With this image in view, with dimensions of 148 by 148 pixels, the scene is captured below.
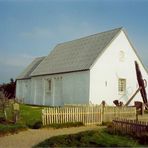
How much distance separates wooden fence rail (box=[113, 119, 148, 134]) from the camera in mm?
17494

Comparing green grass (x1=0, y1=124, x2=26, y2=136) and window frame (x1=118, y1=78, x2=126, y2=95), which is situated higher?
window frame (x1=118, y1=78, x2=126, y2=95)

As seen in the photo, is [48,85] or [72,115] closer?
[72,115]

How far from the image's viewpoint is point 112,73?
38281 millimetres

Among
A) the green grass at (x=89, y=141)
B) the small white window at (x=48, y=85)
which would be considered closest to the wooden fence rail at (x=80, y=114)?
the green grass at (x=89, y=141)

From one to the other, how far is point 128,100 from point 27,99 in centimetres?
1627

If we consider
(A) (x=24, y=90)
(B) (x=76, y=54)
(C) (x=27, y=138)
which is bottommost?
(C) (x=27, y=138)

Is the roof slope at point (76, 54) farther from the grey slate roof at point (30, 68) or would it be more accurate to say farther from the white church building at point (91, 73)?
the grey slate roof at point (30, 68)

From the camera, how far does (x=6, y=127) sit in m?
19.8

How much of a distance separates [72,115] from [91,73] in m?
12.8

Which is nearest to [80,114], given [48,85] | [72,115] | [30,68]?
[72,115]

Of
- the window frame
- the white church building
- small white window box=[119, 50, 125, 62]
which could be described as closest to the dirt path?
the white church building

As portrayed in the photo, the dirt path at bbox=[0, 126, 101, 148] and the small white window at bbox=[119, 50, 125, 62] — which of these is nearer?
the dirt path at bbox=[0, 126, 101, 148]

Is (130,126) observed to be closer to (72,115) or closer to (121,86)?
(72,115)

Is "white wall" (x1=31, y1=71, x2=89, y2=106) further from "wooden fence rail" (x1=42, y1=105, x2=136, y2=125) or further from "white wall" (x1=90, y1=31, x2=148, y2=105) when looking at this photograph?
"wooden fence rail" (x1=42, y1=105, x2=136, y2=125)
